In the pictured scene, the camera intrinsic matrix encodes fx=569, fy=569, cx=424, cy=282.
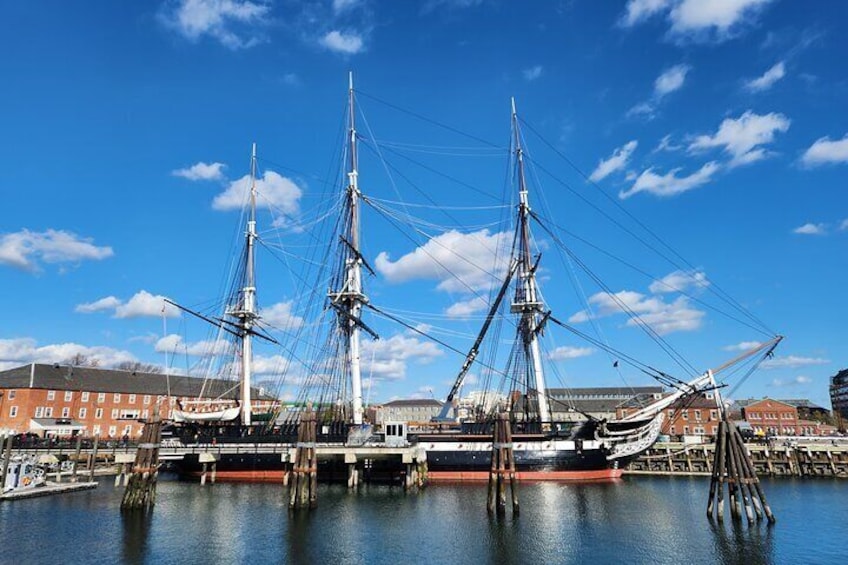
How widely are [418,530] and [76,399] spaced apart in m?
62.6

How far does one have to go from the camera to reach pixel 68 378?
71.9 metres

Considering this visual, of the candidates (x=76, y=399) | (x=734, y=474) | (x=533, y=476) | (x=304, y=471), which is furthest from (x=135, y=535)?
(x=76, y=399)

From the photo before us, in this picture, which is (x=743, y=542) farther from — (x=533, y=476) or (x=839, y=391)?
(x=839, y=391)

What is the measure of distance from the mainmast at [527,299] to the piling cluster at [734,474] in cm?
2279

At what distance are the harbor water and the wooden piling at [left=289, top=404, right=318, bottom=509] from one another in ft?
2.58

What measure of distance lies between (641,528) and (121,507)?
1065 inches

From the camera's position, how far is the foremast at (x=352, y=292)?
162 ft

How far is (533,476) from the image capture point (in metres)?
43.8

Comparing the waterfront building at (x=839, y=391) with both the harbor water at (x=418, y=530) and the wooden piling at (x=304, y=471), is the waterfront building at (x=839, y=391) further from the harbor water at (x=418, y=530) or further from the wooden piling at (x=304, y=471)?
the wooden piling at (x=304, y=471)

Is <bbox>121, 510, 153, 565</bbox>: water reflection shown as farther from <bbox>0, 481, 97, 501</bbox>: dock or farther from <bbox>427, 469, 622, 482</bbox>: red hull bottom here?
<bbox>427, 469, 622, 482</bbox>: red hull bottom

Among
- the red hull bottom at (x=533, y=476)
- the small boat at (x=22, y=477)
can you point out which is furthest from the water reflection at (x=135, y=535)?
the red hull bottom at (x=533, y=476)

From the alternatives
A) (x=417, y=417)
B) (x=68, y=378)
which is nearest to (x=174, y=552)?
(x=68, y=378)

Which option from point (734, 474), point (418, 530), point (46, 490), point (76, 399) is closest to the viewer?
point (418, 530)

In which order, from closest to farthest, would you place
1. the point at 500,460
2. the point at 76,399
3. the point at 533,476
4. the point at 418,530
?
the point at 418,530
the point at 500,460
the point at 533,476
the point at 76,399
